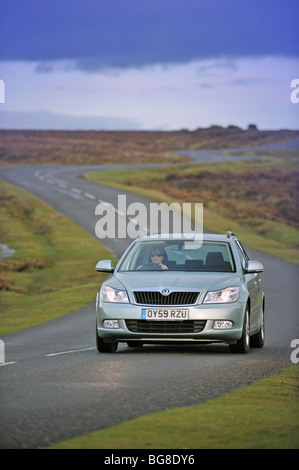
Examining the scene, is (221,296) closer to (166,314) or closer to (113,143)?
(166,314)

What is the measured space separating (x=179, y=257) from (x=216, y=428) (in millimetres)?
7337

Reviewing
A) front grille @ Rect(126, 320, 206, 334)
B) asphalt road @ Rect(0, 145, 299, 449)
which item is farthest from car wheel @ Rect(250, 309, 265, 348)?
front grille @ Rect(126, 320, 206, 334)

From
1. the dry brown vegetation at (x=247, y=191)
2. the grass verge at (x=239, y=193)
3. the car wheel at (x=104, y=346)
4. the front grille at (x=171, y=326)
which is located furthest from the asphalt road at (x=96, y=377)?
the dry brown vegetation at (x=247, y=191)

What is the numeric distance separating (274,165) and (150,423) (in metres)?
99.5

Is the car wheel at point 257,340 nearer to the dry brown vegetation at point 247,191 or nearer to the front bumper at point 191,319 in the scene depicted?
the front bumper at point 191,319

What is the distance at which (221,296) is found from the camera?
45.0 ft

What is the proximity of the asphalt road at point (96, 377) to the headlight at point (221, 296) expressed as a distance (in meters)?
0.78

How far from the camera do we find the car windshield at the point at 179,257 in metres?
14.8

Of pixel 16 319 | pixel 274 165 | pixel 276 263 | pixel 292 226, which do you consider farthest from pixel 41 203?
pixel 274 165

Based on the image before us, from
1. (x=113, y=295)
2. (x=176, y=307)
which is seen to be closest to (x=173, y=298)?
(x=176, y=307)

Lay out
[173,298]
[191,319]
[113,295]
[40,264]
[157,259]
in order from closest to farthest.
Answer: [191,319] < [173,298] < [113,295] < [157,259] < [40,264]

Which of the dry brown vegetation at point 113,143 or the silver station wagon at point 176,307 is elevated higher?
the silver station wagon at point 176,307

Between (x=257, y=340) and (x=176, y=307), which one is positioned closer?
(x=176, y=307)

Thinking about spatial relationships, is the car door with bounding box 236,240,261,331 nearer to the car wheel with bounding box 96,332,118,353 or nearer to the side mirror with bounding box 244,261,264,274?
the side mirror with bounding box 244,261,264,274
